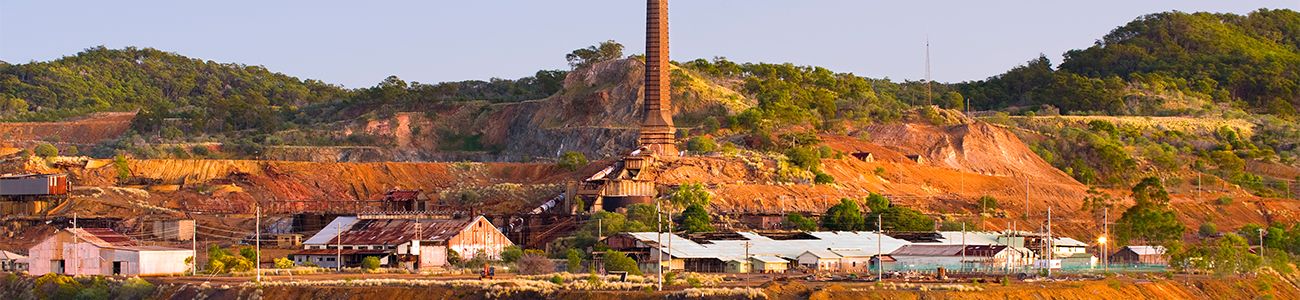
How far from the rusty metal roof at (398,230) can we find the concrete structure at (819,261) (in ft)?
54.1

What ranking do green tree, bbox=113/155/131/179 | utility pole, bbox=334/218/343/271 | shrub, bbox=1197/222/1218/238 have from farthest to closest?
green tree, bbox=113/155/131/179 → shrub, bbox=1197/222/1218/238 → utility pole, bbox=334/218/343/271

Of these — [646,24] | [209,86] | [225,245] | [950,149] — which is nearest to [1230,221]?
[950,149]

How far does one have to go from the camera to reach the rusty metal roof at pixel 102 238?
206 feet

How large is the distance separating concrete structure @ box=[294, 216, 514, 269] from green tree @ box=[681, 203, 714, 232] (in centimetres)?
997

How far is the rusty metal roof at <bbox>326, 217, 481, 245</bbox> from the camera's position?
7019cm

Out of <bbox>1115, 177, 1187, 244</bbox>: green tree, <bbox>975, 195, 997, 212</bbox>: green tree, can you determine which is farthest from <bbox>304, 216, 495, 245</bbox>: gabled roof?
<bbox>1115, 177, 1187, 244</bbox>: green tree

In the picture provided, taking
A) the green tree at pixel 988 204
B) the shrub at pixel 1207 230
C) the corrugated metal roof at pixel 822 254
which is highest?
the green tree at pixel 988 204

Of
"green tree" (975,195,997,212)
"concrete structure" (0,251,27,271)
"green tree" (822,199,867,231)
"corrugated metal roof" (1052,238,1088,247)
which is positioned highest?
"green tree" (975,195,997,212)

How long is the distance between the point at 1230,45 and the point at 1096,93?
117 feet

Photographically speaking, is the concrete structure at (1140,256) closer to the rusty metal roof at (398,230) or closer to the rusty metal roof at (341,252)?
the rusty metal roof at (398,230)

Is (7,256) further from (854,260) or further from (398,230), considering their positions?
(854,260)

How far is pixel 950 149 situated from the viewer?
11138cm

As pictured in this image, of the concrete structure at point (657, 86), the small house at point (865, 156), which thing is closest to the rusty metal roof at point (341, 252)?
the concrete structure at point (657, 86)

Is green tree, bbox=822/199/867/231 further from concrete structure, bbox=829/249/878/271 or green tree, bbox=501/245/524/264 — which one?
green tree, bbox=501/245/524/264
